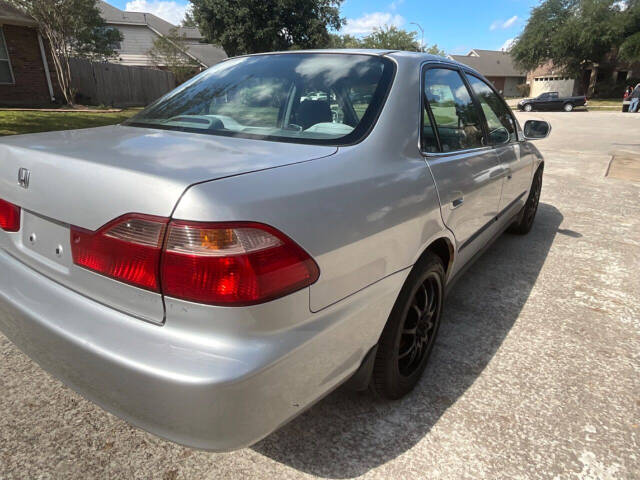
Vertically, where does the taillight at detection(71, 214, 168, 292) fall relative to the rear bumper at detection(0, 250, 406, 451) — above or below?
above

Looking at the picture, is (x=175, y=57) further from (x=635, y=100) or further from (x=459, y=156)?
(x=459, y=156)

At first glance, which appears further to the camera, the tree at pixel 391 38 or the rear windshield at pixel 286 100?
the tree at pixel 391 38

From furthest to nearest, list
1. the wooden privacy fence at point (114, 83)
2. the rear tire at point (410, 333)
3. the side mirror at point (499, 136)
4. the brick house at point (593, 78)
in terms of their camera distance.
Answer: the brick house at point (593, 78) < the wooden privacy fence at point (114, 83) < the side mirror at point (499, 136) < the rear tire at point (410, 333)

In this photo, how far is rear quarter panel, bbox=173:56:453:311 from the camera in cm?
124

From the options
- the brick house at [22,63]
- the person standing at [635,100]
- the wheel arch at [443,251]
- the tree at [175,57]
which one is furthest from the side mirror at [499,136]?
the person standing at [635,100]

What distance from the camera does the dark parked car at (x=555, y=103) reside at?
31047 millimetres

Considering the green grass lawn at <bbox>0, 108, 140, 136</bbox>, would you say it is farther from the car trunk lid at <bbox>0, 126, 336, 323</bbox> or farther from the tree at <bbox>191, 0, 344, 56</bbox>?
the tree at <bbox>191, 0, 344, 56</bbox>

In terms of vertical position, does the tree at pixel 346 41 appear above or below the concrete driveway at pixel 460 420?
above

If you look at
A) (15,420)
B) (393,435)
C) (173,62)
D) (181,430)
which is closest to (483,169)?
(393,435)

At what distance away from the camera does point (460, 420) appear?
2021 millimetres

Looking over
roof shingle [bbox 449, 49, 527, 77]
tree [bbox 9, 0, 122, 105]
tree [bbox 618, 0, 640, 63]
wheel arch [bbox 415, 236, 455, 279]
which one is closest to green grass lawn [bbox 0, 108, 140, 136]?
tree [bbox 9, 0, 122, 105]

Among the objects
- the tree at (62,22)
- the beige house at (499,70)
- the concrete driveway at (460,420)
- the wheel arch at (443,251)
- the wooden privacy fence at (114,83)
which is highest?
the beige house at (499,70)

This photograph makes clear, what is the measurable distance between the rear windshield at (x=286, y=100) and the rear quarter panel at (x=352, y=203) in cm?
12

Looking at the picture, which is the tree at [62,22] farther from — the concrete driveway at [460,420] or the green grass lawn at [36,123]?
the concrete driveway at [460,420]
